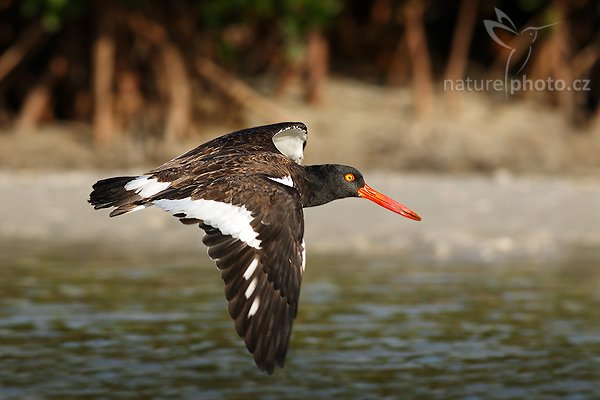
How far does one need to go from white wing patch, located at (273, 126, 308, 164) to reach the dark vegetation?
33.7ft

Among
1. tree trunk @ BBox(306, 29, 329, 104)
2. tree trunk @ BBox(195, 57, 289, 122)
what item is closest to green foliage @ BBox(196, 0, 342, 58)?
tree trunk @ BBox(306, 29, 329, 104)

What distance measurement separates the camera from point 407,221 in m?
16.6

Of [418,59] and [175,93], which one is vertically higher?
[418,59]

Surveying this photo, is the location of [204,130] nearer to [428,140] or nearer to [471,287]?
[428,140]

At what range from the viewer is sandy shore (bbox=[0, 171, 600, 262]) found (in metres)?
15.4

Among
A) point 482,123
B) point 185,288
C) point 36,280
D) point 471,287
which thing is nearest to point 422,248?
point 471,287

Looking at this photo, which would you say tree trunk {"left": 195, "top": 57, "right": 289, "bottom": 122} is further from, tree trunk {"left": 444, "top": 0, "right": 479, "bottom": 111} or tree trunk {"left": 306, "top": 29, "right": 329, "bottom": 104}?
tree trunk {"left": 444, "top": 0, "right": 479, "bottom": 111}

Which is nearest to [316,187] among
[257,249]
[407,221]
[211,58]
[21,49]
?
[257,249]

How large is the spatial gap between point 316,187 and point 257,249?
1.98m

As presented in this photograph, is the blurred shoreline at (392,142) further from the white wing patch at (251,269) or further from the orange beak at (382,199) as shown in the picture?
the white wing patch at (251,269)

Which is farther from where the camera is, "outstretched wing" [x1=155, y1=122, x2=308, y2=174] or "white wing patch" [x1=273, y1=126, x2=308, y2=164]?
"white wing patch" [x1=273, y1=126, x2=308, y2=164]

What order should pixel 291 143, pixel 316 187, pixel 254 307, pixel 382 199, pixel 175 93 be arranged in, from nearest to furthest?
1. pixel 254 307
2. pixel 316 187
3. pixel 382 199
4. pixel 291 143
5. pixel 175 93

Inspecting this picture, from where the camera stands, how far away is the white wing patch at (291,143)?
9.35 metres

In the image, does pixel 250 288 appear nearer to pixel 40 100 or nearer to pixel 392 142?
pixel 392 142
